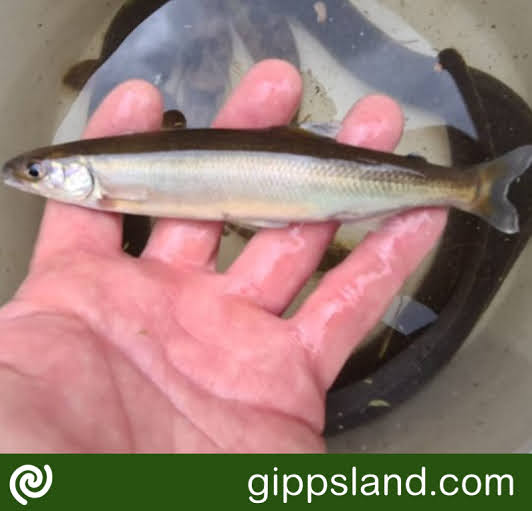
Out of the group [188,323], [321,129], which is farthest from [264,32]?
[188,323]

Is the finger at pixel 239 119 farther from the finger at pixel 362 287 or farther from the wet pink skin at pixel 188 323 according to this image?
the finger at pixel 362 287

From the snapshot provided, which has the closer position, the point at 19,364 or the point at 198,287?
the point at 19,364

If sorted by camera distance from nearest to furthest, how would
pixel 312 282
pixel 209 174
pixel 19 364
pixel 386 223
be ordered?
pixel 19 364 → pixel 209 174 → pixel 386 223 → pixel 312 282

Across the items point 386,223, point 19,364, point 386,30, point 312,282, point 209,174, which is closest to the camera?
point 19,364

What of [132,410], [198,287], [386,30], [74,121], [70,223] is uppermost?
[386,30]

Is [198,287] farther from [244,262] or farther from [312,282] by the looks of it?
[312,282]

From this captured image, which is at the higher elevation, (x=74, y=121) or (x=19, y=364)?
(x=74, y=121)

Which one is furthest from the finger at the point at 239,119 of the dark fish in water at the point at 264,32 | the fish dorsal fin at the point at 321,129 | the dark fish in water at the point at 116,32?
the dark fish in water at the point at 116,32

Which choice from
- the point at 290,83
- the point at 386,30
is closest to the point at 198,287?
the point at 290,83
